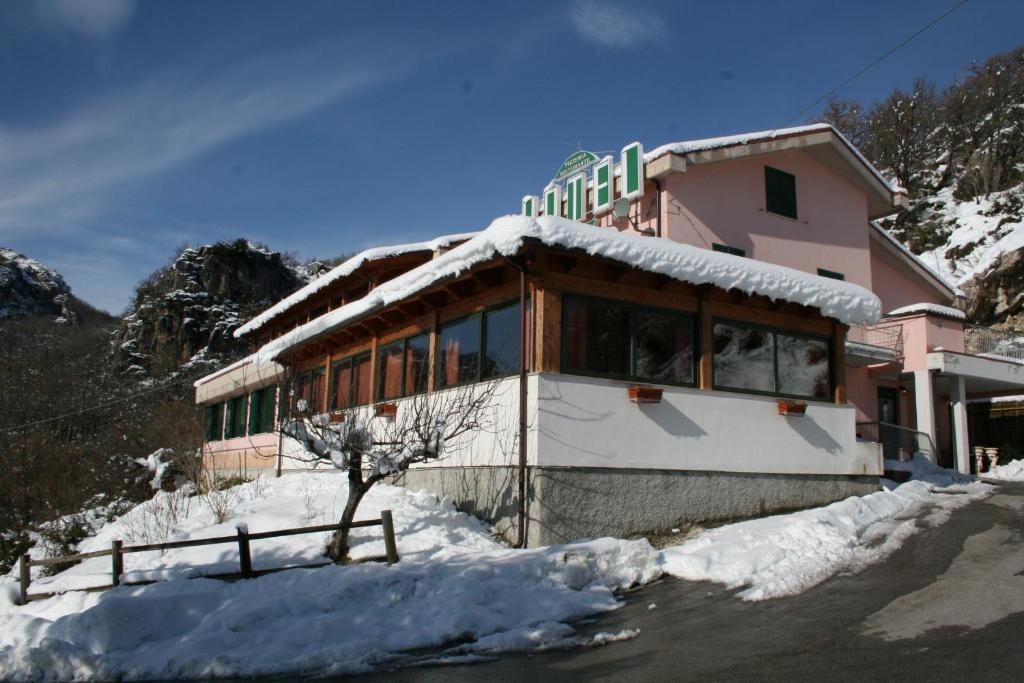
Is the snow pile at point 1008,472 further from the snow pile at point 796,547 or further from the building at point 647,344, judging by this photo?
the snow pile at point 796,547

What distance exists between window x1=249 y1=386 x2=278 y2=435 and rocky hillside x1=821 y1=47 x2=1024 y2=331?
26.6 metres

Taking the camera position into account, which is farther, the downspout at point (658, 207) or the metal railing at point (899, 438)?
the metal railing at point (899, 438)

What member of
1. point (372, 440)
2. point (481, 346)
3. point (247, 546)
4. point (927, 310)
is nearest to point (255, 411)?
point (481, 346)

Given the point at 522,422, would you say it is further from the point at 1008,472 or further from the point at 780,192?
the point at 1008,472

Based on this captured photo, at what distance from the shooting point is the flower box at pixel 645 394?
1159 centimetres

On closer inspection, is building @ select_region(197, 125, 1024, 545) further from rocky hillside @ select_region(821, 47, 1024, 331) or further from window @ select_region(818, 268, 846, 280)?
rocky hillside @ select_region(821, 47, 1024, 331)

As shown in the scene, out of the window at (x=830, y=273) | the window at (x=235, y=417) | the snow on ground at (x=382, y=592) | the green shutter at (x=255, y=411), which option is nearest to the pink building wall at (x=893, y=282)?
the window at (x=830, y=273)

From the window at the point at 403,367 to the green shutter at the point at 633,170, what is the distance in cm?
571

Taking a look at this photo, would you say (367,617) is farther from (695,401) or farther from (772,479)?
(772,479)

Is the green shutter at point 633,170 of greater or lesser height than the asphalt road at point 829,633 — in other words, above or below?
above

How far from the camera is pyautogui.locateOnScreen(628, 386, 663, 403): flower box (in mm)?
11594

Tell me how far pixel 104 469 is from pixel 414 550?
2546cm

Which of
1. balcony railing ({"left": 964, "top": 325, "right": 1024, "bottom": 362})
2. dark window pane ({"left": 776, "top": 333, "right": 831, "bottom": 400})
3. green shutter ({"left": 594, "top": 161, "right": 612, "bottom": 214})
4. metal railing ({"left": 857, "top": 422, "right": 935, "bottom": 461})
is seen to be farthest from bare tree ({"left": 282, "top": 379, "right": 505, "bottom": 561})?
balcony railing ({"left": 964, "top": 325, "right": 1024, "bottom": 362})

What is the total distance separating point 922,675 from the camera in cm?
578
